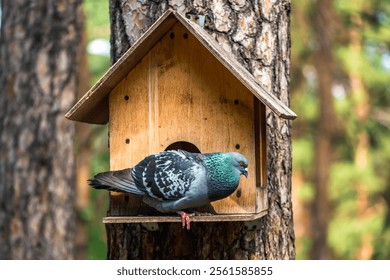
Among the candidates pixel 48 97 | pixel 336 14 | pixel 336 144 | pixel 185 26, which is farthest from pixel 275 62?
pixel 336 144

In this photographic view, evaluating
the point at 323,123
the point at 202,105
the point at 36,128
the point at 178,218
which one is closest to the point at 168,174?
the point at 178,218

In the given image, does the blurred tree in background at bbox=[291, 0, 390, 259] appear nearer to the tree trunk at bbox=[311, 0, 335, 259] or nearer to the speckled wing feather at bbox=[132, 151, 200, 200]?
the tree trunk at bbox=[311, 0, 335, 259]

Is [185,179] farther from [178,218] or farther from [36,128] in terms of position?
[36,128]

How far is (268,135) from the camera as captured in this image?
13.9 feet

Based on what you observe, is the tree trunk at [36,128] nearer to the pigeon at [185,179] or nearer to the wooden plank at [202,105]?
the wooden plank at [202,105]

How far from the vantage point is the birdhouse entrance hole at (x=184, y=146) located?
3.96 meters

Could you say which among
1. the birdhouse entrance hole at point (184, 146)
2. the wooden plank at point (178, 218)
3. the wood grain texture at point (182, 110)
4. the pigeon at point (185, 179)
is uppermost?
the wood grain texture at point (182, 110)

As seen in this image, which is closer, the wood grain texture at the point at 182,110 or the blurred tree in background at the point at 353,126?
the wood grain texture at the point at 182,110

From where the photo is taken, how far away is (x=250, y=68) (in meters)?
4.19

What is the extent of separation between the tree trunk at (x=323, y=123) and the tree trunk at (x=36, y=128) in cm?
577

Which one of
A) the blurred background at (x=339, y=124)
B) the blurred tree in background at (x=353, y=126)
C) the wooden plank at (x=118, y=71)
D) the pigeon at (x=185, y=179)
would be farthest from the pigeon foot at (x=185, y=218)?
the blurred tree in background at (x=353, y=126)

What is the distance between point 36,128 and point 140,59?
10.9 feet

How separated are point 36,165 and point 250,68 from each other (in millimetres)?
3279

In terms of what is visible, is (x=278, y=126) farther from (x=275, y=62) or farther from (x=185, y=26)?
(x=185, y=26)
